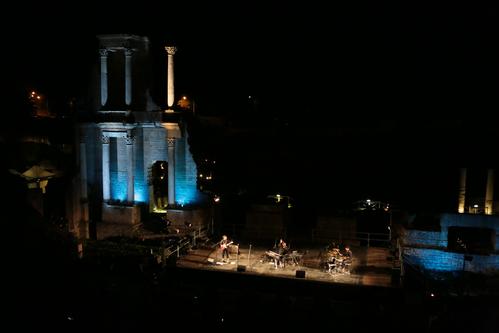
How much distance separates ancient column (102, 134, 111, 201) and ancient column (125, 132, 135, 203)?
1255mm

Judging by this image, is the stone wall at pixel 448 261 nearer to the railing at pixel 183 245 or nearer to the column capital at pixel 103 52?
the railing at pixel 183 245

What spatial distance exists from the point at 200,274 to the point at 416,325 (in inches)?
365

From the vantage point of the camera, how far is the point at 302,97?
3475 centimetres

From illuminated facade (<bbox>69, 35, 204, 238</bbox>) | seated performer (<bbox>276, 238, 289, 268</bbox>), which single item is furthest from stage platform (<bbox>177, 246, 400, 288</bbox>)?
illuminated facade (<bbox>69, 35, 204, 238</bbox>)

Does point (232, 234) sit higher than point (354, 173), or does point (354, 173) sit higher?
point (354, 173)

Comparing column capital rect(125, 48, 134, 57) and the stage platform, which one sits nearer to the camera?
the stage platform

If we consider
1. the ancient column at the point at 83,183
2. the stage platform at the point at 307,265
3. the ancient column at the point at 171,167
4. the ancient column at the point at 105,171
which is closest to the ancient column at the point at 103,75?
the ancient column at the point at 105,171

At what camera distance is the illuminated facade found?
27263mm

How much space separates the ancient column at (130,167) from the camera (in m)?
27.8

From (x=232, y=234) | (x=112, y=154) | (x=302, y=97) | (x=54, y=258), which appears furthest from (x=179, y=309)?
(x=302, y=97)

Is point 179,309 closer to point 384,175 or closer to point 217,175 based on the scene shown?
point 217,175

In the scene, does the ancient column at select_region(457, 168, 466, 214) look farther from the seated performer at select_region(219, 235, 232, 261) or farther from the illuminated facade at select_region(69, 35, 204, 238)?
the illuminated facade at select_region(69, 35, 204, 238)

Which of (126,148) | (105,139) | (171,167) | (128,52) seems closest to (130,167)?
(126,148)

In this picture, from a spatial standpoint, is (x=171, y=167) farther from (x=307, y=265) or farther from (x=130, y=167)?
(x=307, y=265)
